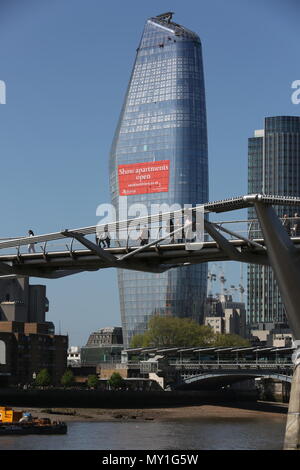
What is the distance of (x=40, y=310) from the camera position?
626 ft

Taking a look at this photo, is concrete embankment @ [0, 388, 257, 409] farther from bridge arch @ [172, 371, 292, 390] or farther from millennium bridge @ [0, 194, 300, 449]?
millennium bridge @ [0, 194, 300, 449]

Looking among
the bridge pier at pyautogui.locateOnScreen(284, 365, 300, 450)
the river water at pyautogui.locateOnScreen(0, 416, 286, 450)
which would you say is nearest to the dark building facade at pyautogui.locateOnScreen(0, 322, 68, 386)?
the river water at pyautogui.locateOnScreen(0, 416, 286, 450)

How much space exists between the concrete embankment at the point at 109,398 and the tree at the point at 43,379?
9.96 metres

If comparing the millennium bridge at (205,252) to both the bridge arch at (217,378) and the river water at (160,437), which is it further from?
the bridge arch at (217,378)

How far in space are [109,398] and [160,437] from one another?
46832 millimetres

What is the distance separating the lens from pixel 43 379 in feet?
492

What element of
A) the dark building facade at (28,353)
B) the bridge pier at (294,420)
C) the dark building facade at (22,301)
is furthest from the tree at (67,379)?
the bridge pier at (294,420)

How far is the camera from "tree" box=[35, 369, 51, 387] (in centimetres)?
14988

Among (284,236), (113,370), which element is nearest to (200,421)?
(113,370)

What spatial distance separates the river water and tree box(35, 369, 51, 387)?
102 feet

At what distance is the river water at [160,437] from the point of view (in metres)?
83.8

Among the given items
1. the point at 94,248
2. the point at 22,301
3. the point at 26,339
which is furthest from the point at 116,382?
the point at 94,248

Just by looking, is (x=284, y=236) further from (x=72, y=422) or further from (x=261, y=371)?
(x=261, y=371)

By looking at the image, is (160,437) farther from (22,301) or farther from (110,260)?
(22,301)
